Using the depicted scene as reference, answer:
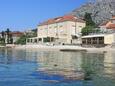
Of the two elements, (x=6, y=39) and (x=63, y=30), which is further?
(x=6, y=39)

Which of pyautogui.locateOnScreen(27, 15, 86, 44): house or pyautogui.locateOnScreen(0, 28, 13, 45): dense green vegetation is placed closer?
pyautogui.locateOnScreen(27, 15, 86, 44): house

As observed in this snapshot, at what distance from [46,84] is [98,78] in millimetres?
4752

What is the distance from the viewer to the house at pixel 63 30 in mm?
135375

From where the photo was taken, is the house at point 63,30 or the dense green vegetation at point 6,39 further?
the dense green vegetation at point 6,39

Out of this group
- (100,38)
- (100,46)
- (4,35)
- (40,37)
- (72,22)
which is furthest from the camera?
(4,35)

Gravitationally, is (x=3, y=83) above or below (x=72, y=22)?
below

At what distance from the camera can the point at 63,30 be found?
140m

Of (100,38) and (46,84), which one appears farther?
(100,38)

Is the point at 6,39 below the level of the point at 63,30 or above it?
below

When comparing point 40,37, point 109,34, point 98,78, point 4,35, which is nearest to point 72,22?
point 40,37

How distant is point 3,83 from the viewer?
22.2m

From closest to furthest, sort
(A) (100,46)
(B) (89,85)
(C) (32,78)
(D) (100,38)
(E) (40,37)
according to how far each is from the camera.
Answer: (B) (89,85) < (C) (32,78) < (A) (100,46) < (D) (100,38) < (E) (40,37)

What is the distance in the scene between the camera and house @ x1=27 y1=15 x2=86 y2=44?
135375mm

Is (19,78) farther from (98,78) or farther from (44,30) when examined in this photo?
(44,30)
